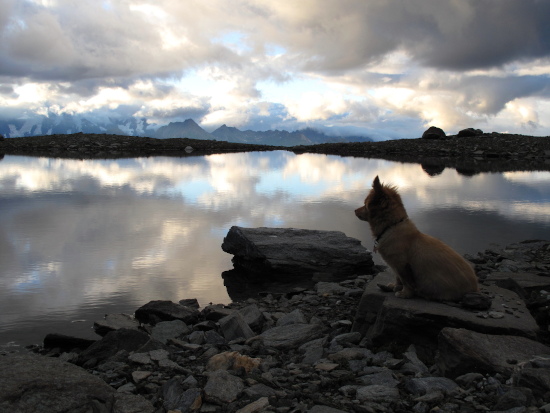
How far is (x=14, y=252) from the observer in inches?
502

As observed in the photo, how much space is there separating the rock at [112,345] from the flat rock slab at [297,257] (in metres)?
4.90

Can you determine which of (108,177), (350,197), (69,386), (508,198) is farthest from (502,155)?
(69,386)

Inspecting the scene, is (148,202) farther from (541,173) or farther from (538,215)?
(541,173)

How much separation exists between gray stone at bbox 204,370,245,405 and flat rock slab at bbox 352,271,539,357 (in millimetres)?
2302

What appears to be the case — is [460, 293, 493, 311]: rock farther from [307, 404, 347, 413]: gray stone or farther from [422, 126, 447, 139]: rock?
[422, 126, 447, 139]: rock

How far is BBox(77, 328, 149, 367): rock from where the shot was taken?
6598 mm

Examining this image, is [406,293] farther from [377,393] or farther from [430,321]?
[377,393]

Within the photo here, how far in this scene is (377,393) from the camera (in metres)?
4.67

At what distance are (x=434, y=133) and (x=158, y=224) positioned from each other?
272ft

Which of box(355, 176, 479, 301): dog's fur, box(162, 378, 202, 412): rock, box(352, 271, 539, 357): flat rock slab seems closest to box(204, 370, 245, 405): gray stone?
box(162, 378, 202, 412): rock

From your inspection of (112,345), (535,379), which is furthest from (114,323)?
(535,379)

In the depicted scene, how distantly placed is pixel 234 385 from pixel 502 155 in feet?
230

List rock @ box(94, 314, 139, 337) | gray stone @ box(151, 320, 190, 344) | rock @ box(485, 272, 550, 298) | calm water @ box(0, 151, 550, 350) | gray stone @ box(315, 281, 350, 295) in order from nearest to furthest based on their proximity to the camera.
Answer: gray stone @ box(151, 320, 190, 344)
rock @ box(94, 314, 139, 337)
rock @ box(485, 272, 550, 298)
calm water @ box(0, 151, 550, 350)
gray stone @ box(315, 281, 350, 295)

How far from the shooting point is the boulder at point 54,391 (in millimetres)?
4230
